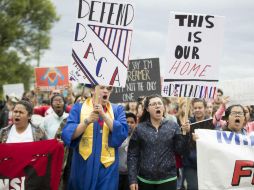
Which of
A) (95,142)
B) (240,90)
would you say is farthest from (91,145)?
(240,90)

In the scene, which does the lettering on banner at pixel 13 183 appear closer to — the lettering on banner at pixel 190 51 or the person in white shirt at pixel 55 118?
→ the person in white shirt at pixel 55 118

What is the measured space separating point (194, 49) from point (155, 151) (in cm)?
126

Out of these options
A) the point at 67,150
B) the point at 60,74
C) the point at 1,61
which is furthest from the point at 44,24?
the point at 67,150

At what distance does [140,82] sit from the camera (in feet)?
29.4

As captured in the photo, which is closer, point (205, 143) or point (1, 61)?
point (205, 143)

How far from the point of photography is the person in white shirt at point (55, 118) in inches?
266

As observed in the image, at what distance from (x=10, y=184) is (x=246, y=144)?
250 centimetres

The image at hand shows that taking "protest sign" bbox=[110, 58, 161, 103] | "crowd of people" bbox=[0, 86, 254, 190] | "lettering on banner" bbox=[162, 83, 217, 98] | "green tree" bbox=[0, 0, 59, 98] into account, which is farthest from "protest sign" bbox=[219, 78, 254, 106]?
"green tree" bbox=[0, 0, 59, 98]

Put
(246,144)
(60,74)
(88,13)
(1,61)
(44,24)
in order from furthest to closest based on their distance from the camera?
(44,24) < (1,61) < (60,74) < (246,144) < (88,13)

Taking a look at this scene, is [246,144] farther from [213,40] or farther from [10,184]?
[10,184]

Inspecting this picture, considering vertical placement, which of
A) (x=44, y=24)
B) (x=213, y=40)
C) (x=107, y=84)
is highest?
(x=44, y=24)

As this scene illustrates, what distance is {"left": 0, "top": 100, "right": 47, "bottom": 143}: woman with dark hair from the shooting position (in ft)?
17.8

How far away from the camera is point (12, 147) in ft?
17.5

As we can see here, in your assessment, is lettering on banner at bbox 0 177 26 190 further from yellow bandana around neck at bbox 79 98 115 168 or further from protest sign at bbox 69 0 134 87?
protest sign at bbox 69 0 134 87
